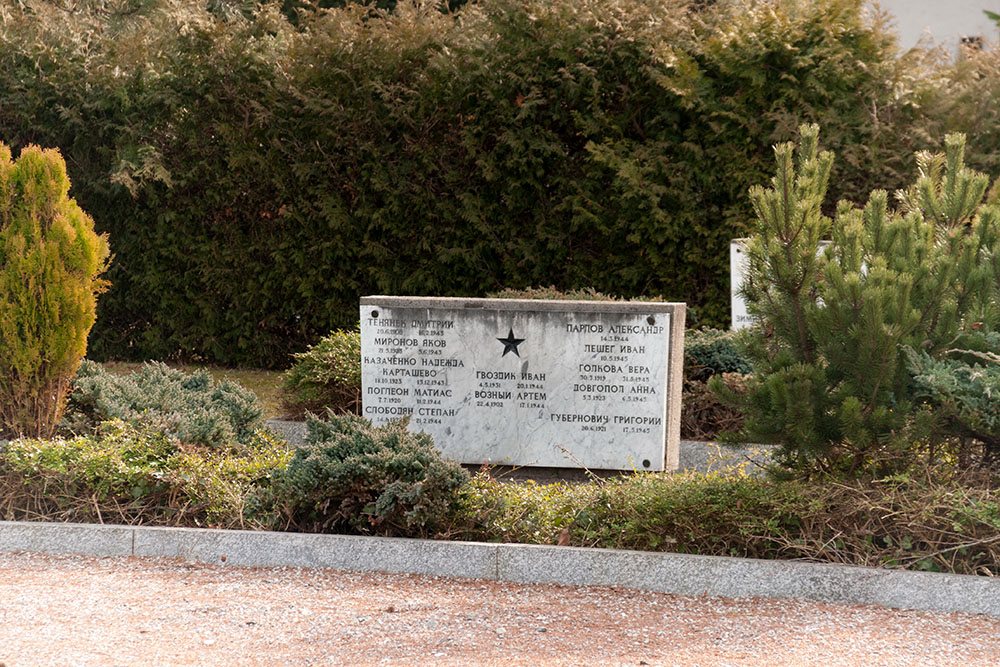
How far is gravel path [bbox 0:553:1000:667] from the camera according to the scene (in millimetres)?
3572

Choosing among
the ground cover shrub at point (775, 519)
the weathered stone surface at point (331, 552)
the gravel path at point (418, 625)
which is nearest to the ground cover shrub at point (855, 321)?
the ground cover shrub at point (775, 519)

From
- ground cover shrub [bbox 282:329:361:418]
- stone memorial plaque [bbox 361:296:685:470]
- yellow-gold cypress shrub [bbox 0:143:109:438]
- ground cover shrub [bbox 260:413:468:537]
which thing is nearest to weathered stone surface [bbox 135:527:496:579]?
ground cover shrub [bbox 260:413:468:537]

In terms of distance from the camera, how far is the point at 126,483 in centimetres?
517

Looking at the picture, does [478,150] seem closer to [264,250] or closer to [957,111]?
[264,250]

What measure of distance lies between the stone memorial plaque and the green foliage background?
314 cm

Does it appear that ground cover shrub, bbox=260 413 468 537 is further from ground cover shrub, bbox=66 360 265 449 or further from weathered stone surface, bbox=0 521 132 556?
ground cover shrub, bbox=66 360 265 449

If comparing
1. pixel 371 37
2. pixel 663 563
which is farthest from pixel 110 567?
pixel 371 37

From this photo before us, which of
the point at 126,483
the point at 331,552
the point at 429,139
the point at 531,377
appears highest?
the point at 429,139

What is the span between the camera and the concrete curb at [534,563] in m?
4.09

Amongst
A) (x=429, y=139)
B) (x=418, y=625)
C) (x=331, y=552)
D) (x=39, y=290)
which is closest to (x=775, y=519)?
(x=418, y=625)

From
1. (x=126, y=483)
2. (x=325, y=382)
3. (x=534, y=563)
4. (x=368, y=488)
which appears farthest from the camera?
(x=325, y=382)

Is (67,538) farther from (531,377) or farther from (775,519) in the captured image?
(775,519)

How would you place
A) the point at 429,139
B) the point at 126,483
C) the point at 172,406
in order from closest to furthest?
the point at 126,483 → the point at 172,406 → the point at 429,139

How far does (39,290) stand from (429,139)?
4880mm
